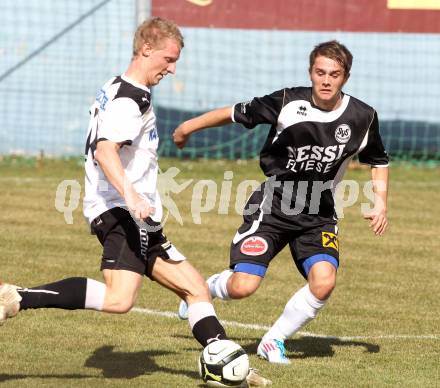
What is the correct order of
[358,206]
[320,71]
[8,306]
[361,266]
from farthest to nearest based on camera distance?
[358,206] → [361,266] → [320,71] → [8,306]

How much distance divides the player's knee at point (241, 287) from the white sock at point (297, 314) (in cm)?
27

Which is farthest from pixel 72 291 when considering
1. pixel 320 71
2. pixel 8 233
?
pixel 8 233

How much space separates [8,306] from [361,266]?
5651 millimetres

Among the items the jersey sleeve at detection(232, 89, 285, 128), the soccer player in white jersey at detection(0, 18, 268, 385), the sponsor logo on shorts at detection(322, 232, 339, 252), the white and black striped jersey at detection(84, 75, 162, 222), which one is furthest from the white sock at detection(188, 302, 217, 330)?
the jersey sleeve at detection(232, 89, 285, 128)

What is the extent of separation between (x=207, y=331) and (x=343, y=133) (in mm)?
1736

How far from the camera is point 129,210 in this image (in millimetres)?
6238

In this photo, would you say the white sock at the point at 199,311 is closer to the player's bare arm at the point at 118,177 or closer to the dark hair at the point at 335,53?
the player's bare arm at the point at 118,177

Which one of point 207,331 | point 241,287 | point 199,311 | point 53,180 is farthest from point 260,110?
point 53,180

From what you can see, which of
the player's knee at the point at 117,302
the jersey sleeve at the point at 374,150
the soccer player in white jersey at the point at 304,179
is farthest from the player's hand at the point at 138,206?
the jersey sleeve at the point at 374,150

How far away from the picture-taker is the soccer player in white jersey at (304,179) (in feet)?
→ 24.1

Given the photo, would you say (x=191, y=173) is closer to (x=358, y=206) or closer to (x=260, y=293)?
(x=358, y=206)

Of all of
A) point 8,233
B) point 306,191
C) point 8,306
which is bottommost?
point 8,233

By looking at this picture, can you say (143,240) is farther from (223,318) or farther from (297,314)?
(223,318)

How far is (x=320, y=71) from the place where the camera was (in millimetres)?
7262
